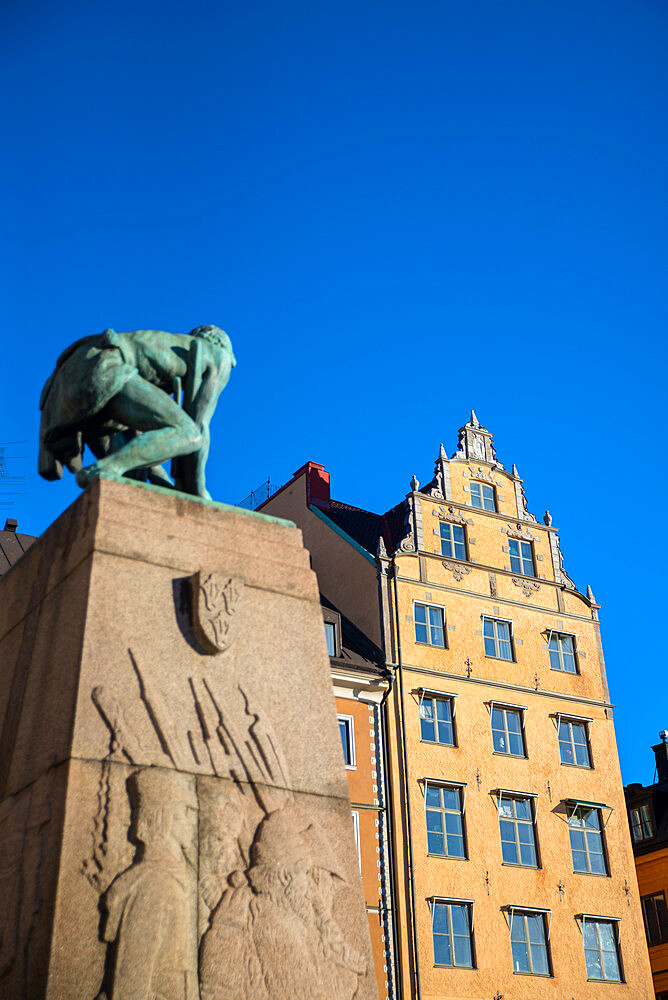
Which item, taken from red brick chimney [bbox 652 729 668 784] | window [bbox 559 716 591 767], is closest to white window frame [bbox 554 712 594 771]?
window [bbox 559 716 591 767]

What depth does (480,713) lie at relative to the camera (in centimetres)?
2623

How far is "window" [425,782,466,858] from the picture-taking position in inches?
955

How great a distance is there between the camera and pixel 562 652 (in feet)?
94.3

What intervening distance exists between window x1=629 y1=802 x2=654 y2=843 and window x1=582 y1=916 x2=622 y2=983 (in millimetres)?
10488

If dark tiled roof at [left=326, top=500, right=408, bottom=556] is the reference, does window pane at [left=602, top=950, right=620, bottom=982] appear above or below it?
below

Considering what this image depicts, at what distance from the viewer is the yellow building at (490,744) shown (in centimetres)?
2380

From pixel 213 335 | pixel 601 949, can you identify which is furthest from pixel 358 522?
pixel 213 335

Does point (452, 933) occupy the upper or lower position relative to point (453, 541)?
lower

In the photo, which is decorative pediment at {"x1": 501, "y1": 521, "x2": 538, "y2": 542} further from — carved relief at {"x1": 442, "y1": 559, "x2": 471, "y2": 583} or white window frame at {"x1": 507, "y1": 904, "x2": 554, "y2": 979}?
white window frame at {"x1": 507, "y1": 904, "x2": 554, "y2": 979}

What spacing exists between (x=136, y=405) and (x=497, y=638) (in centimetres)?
2122

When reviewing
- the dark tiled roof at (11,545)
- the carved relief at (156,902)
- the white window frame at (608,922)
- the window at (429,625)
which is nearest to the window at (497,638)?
the window at (429,625)

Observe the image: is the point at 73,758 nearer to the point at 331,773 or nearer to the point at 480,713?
the point at 331,773

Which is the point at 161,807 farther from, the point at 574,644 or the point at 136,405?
the point at 574,644

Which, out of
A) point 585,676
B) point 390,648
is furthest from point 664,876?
point 390,648
